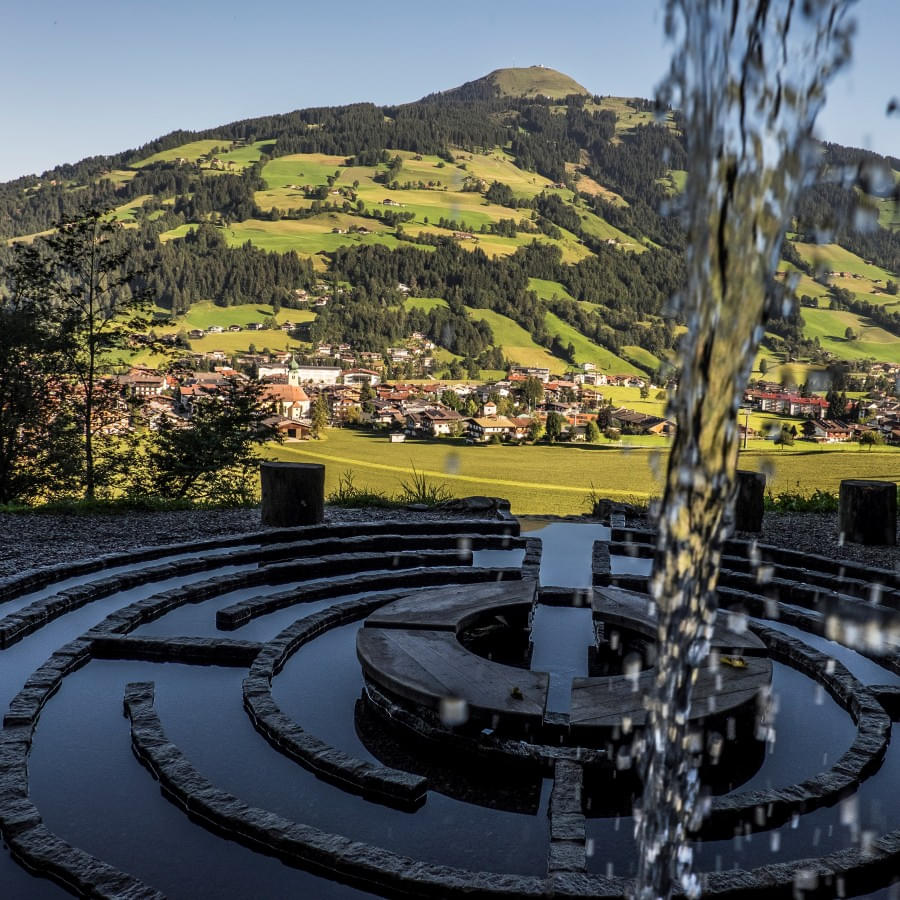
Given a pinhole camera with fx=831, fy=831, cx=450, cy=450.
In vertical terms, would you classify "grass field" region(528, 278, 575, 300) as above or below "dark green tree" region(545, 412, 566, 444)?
above

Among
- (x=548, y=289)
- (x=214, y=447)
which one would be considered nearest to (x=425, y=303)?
(x=548, y=289)

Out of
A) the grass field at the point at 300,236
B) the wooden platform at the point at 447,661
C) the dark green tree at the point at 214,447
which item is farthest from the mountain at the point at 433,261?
the wooden platform at the point at 447,661

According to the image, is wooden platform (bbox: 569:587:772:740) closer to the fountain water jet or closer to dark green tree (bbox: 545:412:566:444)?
the fountain water jet

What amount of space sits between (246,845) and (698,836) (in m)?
2.56

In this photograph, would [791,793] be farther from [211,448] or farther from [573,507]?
[573,507]

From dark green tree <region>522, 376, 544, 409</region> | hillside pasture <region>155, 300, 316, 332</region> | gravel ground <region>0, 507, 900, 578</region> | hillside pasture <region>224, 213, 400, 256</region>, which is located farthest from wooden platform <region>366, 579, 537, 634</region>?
hillside pasture <region>224, 213, 400, 256</region>

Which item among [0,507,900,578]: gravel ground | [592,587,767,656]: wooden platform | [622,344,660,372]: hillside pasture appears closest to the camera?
[592,587,767,656]: wooden platform

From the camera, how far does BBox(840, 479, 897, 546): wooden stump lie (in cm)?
1331

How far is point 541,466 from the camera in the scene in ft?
143

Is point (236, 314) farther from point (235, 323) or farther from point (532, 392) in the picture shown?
point (532, 392)

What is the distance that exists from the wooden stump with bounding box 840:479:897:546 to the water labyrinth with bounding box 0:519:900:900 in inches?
146

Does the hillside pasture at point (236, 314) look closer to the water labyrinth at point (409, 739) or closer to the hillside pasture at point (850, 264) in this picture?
the hillside pasture at point (850, 264)

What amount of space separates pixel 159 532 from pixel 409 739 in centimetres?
849

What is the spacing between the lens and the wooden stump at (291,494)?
43.0 feet
